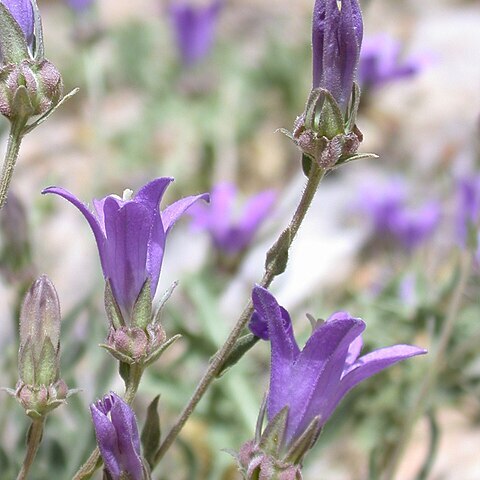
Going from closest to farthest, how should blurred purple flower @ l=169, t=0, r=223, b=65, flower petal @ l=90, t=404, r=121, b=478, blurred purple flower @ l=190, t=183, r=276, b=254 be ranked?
flower petal @ l=90, t=404, r=121, b=478 → blurred purple flower @ l=190, t=183, r=276, b=254 → blurred purple flower @ l=169, t=0, r=223, b=65

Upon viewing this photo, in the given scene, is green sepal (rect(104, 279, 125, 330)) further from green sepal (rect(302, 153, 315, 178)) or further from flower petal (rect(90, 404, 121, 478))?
green sepal (rect(302, 153, 315, 178))

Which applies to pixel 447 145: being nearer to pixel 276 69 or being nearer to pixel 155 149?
pixel 276 69

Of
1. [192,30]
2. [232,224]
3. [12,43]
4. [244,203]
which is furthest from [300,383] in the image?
[192,30]

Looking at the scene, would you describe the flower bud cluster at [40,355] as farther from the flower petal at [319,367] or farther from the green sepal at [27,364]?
the flower petal at [319,367]

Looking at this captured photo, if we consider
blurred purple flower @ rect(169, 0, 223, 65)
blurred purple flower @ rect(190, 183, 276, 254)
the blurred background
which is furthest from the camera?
blurred purple flower @ rect(169, 0, 223, 65)

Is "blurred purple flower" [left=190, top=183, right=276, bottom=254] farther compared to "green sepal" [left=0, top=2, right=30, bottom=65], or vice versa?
"blurred purple flower" [left=190, top=183, right=276, bottom=254]

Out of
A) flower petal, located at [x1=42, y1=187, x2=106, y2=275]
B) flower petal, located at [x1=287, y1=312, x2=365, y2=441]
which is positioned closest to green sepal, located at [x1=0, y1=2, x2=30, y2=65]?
flower petal, located at [x1=42, y1=187, x2=106, y2=275]

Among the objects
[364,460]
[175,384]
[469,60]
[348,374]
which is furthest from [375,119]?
[348,374]
